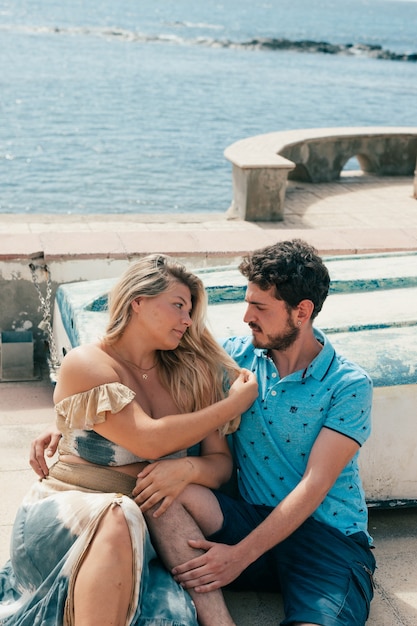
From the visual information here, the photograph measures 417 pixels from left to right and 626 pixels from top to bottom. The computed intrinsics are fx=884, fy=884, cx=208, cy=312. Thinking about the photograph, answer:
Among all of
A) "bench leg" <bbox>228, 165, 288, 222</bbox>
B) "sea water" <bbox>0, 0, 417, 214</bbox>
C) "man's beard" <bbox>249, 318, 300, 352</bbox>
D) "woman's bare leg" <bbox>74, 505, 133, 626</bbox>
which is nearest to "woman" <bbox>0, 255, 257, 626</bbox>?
"woman's bare leg" <bbox>74, 505, 133, 626</bbox>

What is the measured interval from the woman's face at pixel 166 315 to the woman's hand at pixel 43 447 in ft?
1.84

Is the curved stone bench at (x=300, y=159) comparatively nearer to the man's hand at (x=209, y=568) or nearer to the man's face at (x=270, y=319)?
the man's face at (x=270, y=319)

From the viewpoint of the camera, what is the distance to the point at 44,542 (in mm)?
2816

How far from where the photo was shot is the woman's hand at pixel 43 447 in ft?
10.7

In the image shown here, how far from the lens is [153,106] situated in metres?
33.1

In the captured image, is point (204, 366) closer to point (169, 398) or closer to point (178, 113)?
point (169, 398)

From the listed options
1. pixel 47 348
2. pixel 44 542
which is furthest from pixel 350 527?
pixel 47 348

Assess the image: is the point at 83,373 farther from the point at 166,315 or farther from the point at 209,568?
the point at 209,568

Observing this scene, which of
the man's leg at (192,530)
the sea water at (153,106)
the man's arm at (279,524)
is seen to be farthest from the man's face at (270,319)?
the sea water at (153,106)

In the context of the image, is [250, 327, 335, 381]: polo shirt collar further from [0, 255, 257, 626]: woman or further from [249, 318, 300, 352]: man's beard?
[0, 255, 257, 626]: woman

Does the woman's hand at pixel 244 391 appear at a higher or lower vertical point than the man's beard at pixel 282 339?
lower

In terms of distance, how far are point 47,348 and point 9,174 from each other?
48.1ft

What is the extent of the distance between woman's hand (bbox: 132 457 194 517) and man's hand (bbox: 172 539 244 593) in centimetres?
16

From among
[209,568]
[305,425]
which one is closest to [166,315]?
[305,425]
